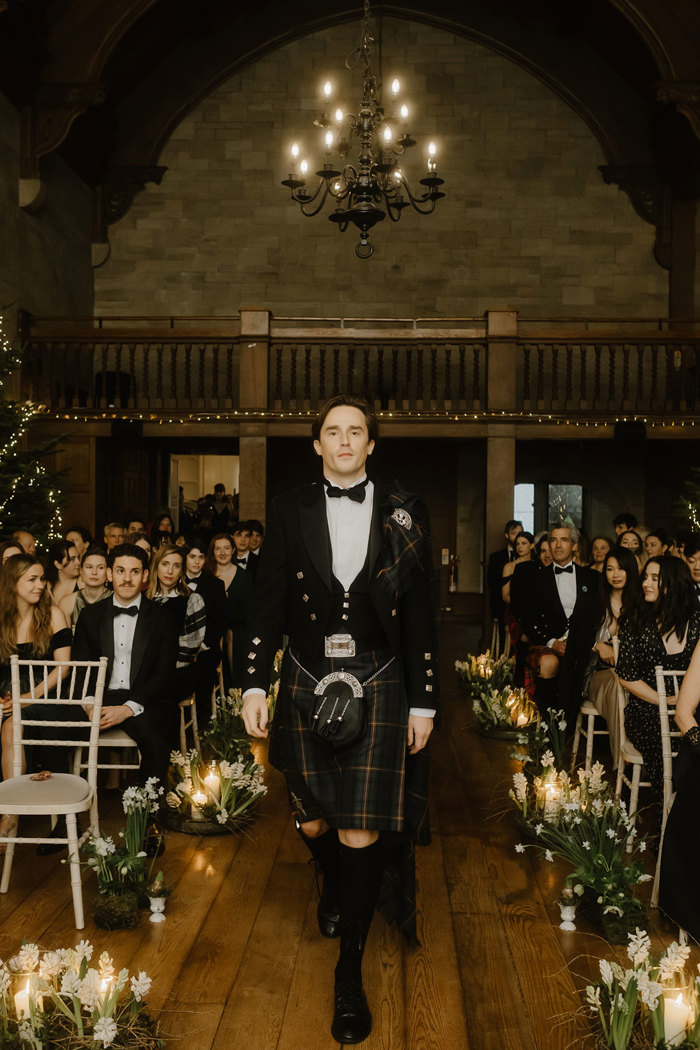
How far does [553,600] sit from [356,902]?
3913mm

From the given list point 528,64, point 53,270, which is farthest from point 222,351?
point 528,64

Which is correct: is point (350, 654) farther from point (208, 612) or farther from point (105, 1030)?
point (208, 612)

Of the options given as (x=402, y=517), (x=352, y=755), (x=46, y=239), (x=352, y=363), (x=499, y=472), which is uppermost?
(x=46, y=239)

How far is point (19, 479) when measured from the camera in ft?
25.5

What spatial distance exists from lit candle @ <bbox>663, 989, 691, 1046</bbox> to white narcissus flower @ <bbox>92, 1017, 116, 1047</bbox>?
1399 millimetres

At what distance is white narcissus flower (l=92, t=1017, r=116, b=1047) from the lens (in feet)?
7.34

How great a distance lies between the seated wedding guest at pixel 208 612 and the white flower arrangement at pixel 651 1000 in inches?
150

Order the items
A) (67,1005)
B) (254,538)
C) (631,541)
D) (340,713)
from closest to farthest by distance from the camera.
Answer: (67,1005)
(340,713)
(631,541)
(254,538)

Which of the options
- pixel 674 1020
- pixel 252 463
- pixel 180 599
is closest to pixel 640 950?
pixel 674 1020

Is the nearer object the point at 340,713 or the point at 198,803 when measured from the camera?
the point at 340,713

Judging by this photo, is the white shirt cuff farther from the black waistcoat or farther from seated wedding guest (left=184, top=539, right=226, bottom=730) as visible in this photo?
seated wedding guest (left=184, top=539, right=226, bottom=730)

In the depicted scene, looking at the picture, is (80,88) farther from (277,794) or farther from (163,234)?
(277,794)

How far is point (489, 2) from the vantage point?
1354cm

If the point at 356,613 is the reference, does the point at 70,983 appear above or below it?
below
